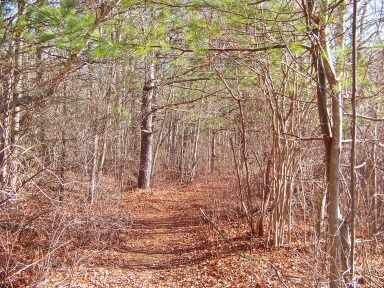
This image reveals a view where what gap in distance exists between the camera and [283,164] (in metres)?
5.29

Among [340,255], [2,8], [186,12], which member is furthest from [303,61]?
[2,8]

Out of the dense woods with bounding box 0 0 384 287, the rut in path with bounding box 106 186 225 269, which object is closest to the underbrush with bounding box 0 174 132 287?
the dense woods with bounding box 0 0 384 287

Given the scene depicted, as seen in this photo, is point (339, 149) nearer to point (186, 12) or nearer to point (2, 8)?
point (186, 12)

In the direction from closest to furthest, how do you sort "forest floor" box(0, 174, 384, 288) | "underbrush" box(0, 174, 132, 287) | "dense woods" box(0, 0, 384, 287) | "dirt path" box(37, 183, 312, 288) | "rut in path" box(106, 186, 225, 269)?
"dense woods" box(0, 0, 384, 287) → "underbrush" box(0, 174, 132, 287) → "forest floor" box(0, 174, 384, 288) → "dirt path" box(37, 183, 312, 288) → "rut in path" box(106, 186, 225, 269)

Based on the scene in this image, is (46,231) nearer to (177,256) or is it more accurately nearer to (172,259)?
(172,259)

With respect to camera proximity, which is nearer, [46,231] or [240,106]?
[46,231]

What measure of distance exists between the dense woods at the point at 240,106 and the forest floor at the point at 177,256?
12 cm

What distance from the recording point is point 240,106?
532cm

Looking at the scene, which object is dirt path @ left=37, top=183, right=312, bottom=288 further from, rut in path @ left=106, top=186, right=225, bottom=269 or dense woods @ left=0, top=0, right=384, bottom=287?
dense woods @ left=0, top=0, right=384, bottom=287

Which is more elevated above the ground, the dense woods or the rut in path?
the dense woods

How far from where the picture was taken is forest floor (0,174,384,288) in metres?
4.65

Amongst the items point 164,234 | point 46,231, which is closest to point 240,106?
point 46,231

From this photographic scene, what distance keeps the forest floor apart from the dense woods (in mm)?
115

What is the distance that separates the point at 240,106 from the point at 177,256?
123 inches
